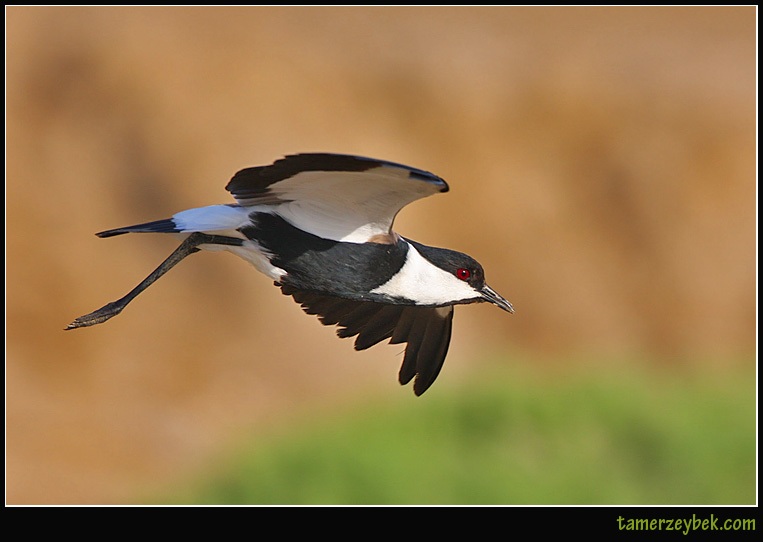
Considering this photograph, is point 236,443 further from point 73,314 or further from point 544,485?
point 544,485

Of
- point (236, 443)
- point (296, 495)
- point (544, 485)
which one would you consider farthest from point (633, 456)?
point (236, 443)

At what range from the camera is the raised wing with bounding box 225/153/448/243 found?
150 inches

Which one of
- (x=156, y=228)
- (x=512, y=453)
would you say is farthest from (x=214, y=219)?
(x=512, y=453)

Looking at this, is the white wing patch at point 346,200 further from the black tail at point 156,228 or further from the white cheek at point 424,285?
the black tail at point 156,228

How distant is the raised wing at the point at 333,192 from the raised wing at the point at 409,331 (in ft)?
2.55

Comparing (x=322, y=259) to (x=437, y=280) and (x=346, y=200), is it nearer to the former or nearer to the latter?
(x=346, y=200)

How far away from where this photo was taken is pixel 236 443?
9.98 metres

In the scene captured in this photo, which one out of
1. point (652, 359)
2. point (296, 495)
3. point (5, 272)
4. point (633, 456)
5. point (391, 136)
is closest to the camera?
point (296, 495)

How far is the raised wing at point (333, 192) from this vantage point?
382cm

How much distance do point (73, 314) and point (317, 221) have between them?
19.6 ft

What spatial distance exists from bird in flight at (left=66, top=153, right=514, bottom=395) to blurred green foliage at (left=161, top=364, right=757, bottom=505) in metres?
3.30

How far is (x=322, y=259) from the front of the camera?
4.21 m

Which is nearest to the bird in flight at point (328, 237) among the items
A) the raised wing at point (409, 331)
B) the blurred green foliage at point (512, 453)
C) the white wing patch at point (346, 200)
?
the white wing patch at point (346, 200)

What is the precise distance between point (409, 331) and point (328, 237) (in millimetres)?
937
